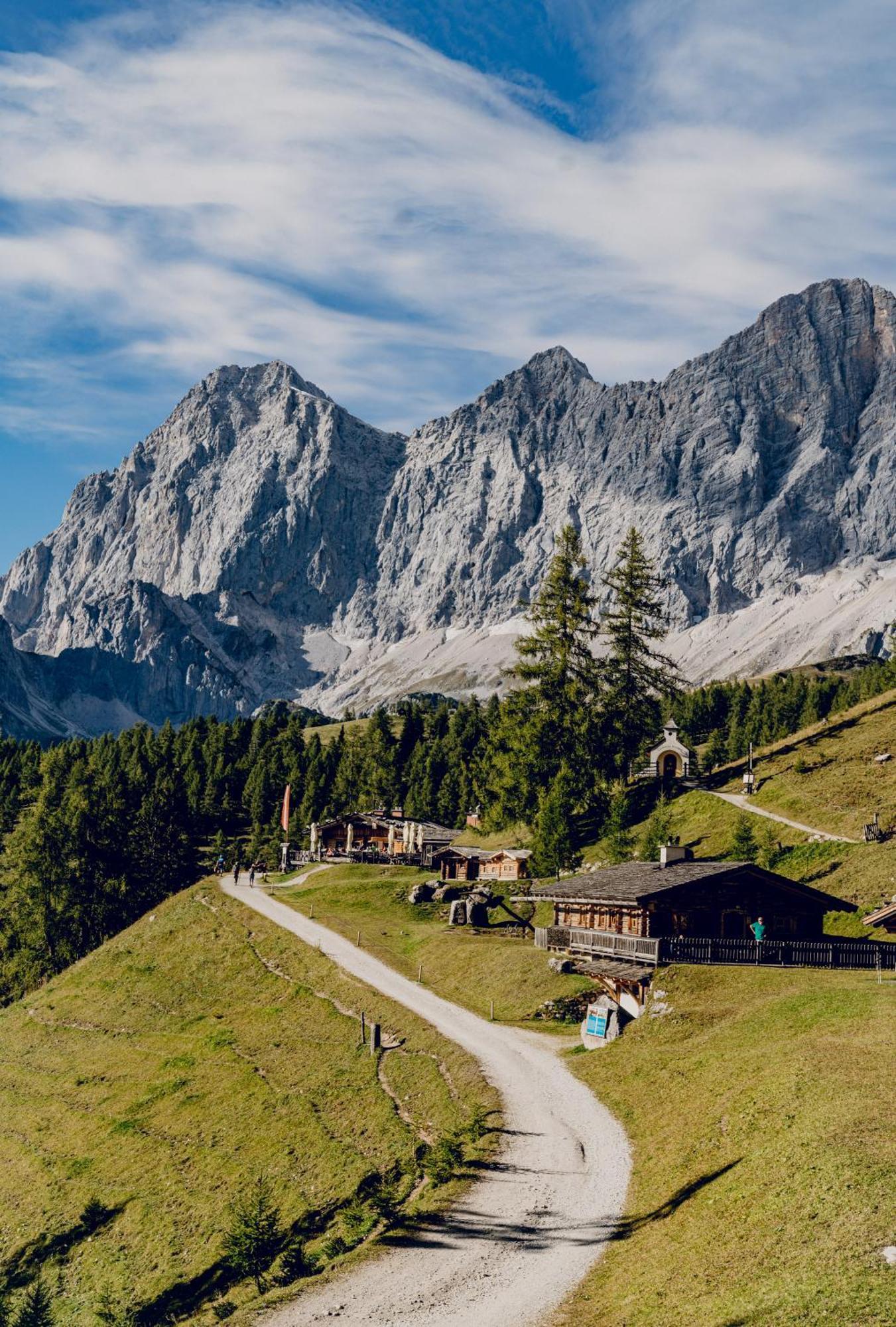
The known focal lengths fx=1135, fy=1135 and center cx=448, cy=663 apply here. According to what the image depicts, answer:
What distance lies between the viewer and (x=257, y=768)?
16062 cm

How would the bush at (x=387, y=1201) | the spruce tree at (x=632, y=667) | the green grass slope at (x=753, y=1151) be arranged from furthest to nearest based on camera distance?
1. the spruce tree at (x=632, y=667)
2. the bush at (x=387, y=1201)
3. the green grass slope at (x=753, y=1151)

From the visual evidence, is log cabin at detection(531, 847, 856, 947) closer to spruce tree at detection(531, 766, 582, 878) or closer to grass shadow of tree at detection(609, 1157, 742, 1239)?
→ grass shadow of tree at detection(609, 1157, 742, 1239)

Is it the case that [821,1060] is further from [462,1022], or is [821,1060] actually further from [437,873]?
[437,873]

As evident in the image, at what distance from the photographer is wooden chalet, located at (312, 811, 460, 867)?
4577 inches

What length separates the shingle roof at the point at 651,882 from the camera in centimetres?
5181

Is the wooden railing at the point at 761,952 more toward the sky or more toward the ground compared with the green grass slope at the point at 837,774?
more toward the ground

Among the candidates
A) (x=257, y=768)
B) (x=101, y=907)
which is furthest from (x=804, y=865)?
(x=257, y=768)

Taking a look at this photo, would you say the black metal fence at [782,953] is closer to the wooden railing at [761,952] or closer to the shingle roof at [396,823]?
the wooden railing at [761,952]

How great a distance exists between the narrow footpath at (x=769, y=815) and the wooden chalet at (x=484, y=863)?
53.0 feet

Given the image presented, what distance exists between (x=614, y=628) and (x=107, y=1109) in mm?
59894

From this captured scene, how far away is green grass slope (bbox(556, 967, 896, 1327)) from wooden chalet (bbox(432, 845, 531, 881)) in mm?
46523

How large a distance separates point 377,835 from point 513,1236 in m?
98.0

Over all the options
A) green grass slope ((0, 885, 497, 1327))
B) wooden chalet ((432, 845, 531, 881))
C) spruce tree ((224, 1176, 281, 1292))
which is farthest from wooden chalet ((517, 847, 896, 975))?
wooden chalet ((432, 845, 531, 881))

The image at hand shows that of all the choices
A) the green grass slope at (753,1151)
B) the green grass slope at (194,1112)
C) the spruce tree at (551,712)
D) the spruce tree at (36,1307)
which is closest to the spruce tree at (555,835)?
the spruce tree at (551,712)
